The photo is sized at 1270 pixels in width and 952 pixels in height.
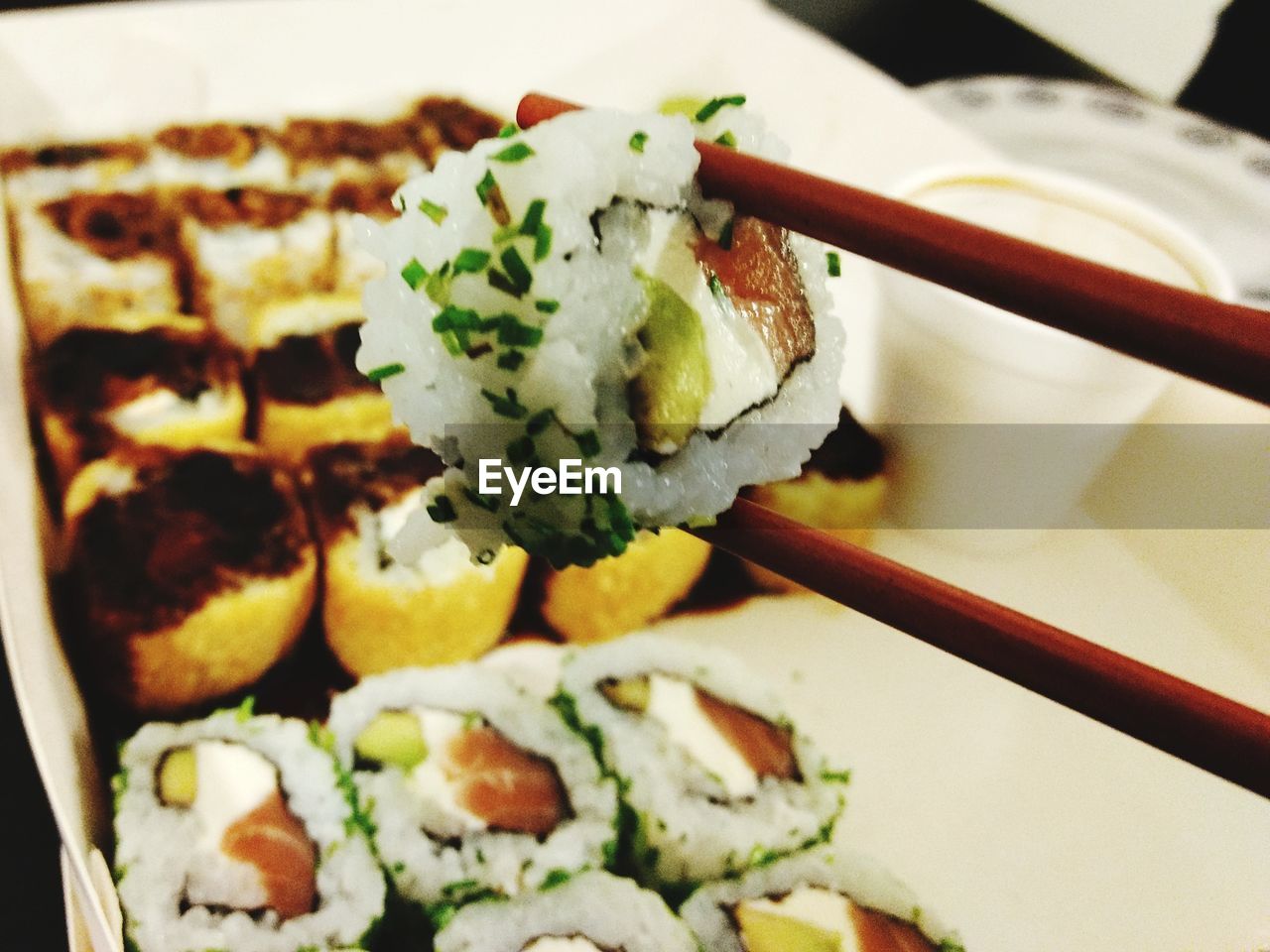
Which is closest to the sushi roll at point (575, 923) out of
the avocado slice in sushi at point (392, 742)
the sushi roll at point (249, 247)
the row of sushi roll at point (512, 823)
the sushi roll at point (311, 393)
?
the row of sushi roll at point (512, 823)

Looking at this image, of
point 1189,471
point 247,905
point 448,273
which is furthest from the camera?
point 1189,471

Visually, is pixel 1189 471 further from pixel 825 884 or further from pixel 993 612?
pixel 993 612

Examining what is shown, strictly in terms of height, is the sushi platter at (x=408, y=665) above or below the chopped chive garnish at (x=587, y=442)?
below

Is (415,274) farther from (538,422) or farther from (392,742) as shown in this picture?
(392,742)

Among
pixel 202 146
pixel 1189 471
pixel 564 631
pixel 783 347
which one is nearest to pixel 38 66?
pixel 202 146

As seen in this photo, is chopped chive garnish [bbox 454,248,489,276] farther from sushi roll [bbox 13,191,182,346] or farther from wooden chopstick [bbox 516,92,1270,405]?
sushi roll [bbox 13,191,182,346]

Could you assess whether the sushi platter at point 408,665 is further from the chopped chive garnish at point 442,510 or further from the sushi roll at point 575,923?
the chopped chive garnish at point 442,510

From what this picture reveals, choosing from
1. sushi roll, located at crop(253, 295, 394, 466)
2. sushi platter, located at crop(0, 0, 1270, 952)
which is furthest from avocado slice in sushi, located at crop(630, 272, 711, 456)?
sushi roll, located at crop(253, 295, 394, 466)

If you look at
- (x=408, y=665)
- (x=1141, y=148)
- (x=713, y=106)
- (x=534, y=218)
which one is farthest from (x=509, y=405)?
(x=1141, y=148)
